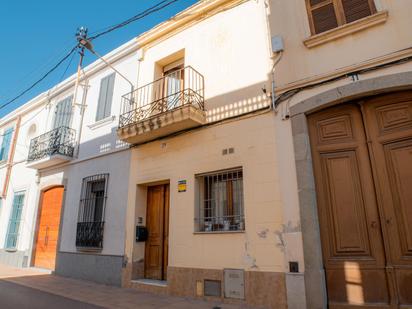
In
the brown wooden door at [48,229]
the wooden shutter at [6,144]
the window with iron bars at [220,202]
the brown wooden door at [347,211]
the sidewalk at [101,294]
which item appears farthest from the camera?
Answer: the wooden shutter at [6,144]

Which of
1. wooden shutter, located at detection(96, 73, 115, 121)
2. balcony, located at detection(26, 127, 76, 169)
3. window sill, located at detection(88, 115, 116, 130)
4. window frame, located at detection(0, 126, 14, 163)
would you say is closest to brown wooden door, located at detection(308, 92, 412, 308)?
window sill, located at detection(88, 115, 116, 130)

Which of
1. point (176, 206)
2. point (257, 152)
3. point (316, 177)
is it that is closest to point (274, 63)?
point (257, 152)

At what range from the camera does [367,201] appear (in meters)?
4.40

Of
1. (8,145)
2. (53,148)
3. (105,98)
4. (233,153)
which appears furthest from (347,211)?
(8,145)

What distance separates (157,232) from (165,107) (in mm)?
3249

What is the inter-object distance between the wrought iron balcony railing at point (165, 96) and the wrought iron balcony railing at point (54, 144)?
2.73 m

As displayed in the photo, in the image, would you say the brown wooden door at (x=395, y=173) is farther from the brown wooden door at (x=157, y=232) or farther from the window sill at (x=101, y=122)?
the window sill at (x=101, y=122)

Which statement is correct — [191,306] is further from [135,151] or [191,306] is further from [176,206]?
[135,151]

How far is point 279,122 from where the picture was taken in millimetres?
5301

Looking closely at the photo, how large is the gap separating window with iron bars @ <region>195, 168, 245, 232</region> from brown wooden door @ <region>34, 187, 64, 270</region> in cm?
585

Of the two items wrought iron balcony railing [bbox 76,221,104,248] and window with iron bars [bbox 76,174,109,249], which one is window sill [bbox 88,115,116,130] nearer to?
window with iron bars [bbox 76,174,109,249]

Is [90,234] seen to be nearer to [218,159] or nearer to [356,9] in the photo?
[218,159]

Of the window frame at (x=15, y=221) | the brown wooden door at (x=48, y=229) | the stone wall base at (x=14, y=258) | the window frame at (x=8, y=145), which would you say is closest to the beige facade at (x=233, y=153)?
the brown wooden door at (x=48, y=229)

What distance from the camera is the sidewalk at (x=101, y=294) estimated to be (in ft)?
16.6
